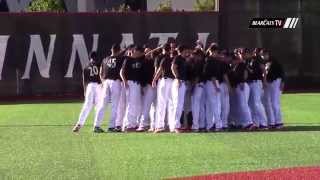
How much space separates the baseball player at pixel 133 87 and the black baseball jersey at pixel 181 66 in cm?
105

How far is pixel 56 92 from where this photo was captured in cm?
2859

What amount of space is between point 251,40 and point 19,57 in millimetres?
9115

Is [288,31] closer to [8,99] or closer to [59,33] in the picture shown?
[59,33]

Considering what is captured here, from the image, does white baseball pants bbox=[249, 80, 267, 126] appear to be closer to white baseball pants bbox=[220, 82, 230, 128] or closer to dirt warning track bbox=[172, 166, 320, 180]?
white baseball pants bbox=[220, 82, 230, 128]

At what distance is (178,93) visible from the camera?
16.5 m

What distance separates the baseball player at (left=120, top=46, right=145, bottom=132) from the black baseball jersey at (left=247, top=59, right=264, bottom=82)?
249 centimetres

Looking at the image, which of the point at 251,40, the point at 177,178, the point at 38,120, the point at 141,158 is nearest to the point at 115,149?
the point at 141,158

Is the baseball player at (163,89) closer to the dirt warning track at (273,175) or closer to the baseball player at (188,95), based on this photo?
the baseball player at (188,95)

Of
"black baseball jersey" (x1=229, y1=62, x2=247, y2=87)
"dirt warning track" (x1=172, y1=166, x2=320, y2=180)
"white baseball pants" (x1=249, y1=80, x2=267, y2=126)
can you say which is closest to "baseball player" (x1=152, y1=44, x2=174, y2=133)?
"black baseball jersey" (x1=229, y1=62, x2=247, y2=87)

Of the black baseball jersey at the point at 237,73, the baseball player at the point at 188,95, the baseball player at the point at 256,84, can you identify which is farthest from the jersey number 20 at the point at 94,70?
the baseball player at the point at 256,84

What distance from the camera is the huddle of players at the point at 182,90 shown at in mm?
16594

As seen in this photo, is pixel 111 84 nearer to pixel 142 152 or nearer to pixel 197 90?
pixel 197 90

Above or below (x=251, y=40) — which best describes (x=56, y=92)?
below

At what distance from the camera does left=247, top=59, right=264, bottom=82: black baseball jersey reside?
17.2 m
